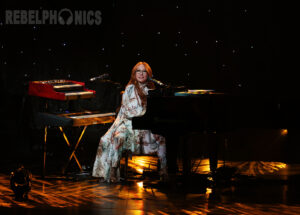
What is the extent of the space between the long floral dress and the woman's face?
0.07m

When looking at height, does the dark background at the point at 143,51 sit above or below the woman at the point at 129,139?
above

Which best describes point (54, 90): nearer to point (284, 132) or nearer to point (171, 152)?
point (171, 152)

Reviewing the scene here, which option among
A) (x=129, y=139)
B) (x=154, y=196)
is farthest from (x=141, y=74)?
(x=154, y=196)

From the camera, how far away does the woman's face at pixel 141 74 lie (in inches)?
233

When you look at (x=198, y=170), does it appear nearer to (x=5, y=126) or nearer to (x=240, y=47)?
(x=240, y=47)

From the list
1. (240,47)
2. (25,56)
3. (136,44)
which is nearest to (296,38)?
(240,47)

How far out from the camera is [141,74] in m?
5.95

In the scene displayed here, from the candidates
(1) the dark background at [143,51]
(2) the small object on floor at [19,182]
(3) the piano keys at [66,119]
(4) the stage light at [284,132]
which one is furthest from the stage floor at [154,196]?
(1) the dark background at [143,51]

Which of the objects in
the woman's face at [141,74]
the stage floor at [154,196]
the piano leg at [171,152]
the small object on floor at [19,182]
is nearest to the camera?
the stage floor at [154,196]

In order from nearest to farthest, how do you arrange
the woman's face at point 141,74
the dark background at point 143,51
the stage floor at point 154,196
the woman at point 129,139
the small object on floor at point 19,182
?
the stage floor at point 154,196 < the small object on floor at point 19,182 < the woman at point 129,139 < the woman's face at point 141,74 < the dark background at point 143,51

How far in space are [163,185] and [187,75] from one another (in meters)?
2.44

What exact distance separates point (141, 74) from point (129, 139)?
2.40 ft

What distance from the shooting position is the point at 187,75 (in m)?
7.60

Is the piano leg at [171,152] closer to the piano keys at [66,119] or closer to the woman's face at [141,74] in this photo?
the woman's face at [141,74]
